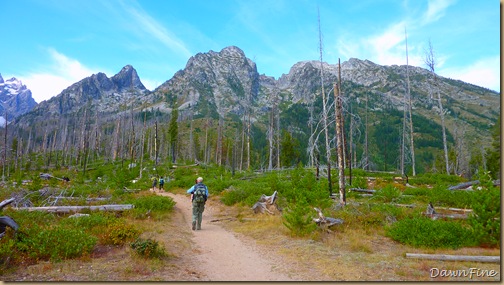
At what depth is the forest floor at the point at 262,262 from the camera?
5.90 meters

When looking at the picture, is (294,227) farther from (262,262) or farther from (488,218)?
(488,218)

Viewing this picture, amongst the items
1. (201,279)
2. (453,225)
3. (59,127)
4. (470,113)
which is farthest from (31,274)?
(470,113)

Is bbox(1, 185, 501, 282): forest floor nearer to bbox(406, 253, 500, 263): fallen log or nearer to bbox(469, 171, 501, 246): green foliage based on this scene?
bbox(406, 253, 500, 263): fallen log

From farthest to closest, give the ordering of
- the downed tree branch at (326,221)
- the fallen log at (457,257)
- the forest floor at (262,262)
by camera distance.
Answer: the downed tree branch at (326,221)
the fallen log at (457,257)
the forest floor at (262,262)

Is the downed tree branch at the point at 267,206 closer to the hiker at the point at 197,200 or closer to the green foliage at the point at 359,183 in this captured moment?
the hiker at the point at 197,200

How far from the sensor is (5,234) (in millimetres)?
7371

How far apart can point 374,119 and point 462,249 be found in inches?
6074

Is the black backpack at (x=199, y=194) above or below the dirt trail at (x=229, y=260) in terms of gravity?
above

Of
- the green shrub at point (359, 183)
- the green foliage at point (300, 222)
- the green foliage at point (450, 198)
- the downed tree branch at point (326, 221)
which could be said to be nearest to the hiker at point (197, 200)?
the green foliage at point (300, 222)

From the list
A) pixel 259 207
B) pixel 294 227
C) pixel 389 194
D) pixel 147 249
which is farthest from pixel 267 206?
pixel 147 249

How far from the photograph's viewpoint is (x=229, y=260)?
24.5 ft

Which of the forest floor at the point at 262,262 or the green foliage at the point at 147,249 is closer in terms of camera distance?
the forest floor at the point at 262,262

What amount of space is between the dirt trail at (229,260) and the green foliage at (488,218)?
5925 millimetres

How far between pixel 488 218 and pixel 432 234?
1493mm
